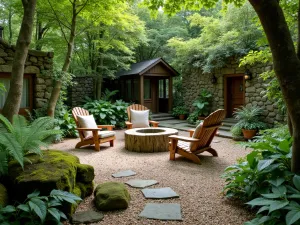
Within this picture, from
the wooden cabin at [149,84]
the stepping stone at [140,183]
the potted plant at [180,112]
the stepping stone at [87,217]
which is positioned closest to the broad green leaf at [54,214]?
the stepping stone at [87,217]

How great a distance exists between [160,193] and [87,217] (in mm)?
953

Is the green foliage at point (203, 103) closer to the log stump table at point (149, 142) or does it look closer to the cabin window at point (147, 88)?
the cabin window at point (147, 88)

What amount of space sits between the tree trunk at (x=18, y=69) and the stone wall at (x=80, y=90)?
7.36 metres

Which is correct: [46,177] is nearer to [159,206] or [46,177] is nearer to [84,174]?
[84,174]

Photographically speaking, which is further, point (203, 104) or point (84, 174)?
point (203, 104)

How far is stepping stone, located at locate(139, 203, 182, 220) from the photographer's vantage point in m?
2.32

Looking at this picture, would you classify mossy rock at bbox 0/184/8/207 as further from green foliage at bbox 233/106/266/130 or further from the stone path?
green foliage at bbox 233/106/266/130

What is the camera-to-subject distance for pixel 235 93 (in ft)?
29.3

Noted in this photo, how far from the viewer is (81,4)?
6.39 meters

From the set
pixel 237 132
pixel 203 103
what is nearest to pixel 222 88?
pixel 203 103

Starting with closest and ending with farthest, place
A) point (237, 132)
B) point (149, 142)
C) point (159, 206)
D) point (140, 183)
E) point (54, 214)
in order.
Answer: point (54, 214) < point (159, 206) < point (140, 183) < point (149, 142) < point (237, 132)

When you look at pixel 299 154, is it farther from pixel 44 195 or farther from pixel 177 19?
pixel 177 19

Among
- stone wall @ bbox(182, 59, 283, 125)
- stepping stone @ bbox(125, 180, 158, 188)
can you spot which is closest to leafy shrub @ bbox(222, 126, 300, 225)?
stepping stone @ bbox(125, 180, 158, 188)

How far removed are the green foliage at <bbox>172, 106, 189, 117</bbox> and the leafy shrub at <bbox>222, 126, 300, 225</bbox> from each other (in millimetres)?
8101
